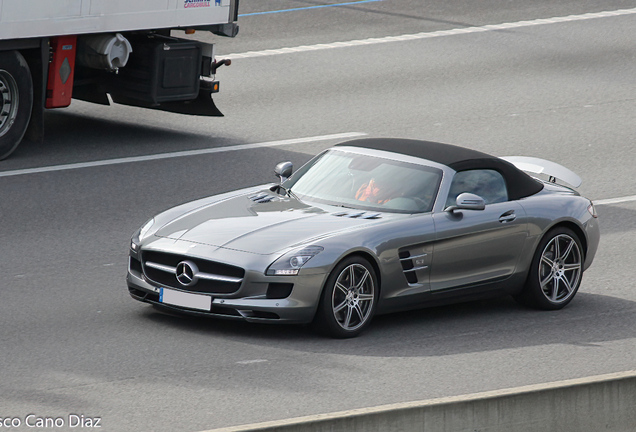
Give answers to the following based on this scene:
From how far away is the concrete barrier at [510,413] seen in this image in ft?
21.1

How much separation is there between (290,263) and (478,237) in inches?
70.6

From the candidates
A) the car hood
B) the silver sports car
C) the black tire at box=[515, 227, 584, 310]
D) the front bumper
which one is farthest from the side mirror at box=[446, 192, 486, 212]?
the front bumper

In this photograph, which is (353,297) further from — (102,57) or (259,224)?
(102,57)

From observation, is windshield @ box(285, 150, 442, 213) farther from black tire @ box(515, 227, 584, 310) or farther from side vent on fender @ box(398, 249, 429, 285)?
black tire @ box(515, 227, 584, 310)

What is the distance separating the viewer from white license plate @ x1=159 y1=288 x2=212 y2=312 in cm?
859

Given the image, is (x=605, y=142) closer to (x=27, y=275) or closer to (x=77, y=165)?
(x=77, y=165)

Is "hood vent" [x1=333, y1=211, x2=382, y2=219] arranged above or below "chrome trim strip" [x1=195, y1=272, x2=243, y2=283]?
above

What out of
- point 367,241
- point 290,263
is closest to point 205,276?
point 290,263

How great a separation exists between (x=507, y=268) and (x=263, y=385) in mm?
2883

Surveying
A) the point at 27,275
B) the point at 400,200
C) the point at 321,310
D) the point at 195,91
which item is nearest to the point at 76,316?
the point at 27,275

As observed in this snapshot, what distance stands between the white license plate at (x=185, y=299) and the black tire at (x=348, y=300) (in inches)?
31.8

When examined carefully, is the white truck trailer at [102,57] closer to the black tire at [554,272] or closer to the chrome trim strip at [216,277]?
the chrome trim strip at [216,277]

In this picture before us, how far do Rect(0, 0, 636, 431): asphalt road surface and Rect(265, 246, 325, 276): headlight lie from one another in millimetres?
543

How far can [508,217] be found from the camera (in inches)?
382
